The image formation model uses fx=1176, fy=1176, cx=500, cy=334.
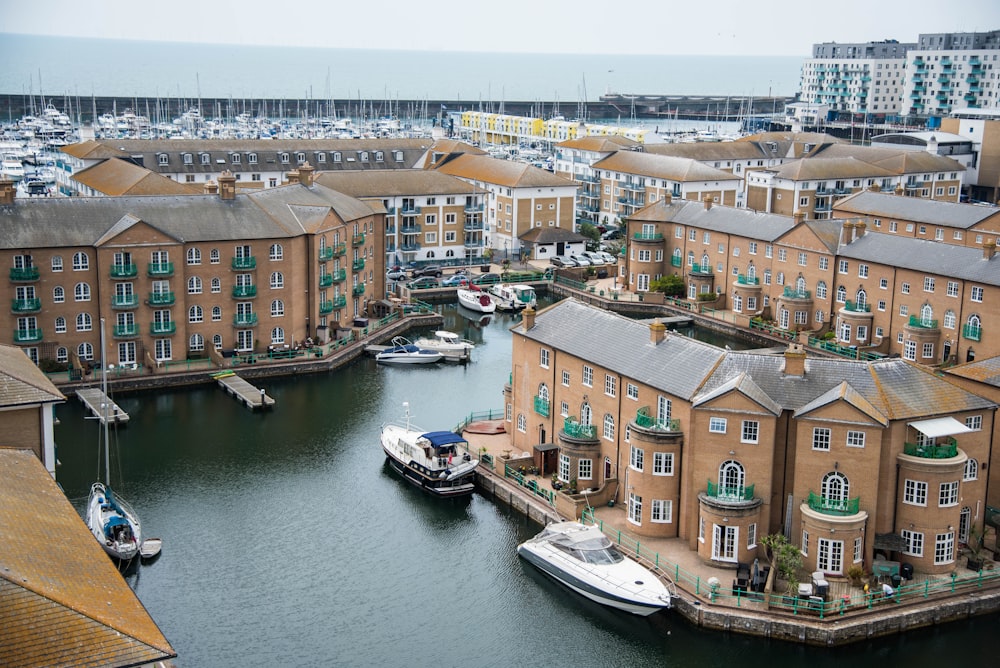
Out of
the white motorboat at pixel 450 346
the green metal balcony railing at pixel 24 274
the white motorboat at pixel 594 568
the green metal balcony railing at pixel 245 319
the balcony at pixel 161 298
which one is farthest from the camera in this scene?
the white motorboat at pixel 450 346

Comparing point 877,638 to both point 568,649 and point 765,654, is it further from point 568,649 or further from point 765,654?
point 568,649

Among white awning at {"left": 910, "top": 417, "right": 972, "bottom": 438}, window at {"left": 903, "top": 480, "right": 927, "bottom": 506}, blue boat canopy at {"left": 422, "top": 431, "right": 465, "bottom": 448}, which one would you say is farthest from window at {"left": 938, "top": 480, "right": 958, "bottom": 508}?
blue boat canopy at {"left": 422, "top": 431, "right": 465, "bottom": 448}

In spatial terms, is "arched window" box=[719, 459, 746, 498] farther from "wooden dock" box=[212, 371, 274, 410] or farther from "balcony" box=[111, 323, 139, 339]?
"balcony" box=[111, 323, 139, 339]

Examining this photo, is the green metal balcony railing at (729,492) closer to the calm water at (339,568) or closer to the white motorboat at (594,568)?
the white motorboat at (594,568)

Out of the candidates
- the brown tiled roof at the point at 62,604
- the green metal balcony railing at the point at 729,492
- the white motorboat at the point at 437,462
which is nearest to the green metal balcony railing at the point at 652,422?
the green metal balcony railing at the point at 729,492

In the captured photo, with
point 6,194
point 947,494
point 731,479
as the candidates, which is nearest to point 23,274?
point 6,194

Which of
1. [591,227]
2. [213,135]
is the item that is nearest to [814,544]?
[591,227]

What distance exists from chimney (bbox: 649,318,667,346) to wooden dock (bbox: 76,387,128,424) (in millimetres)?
24357

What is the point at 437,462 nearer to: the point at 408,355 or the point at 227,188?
the point at 408,355

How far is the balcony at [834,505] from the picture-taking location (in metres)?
35.2

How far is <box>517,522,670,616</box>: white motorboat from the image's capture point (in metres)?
34.5

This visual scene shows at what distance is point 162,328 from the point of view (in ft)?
193

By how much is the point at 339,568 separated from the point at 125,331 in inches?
996

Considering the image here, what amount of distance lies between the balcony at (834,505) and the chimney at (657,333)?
27.2 feet
